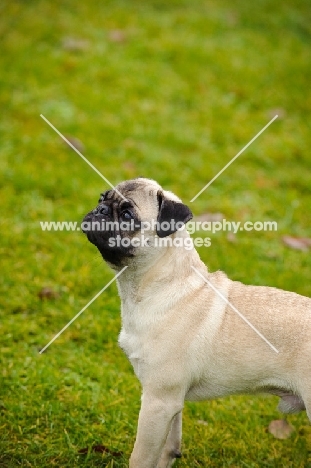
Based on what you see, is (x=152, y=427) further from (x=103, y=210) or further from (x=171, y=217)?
(x=103, y=210)

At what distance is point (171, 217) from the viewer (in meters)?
3.59

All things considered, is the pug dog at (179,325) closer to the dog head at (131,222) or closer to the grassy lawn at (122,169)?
the dog head at (131,222)

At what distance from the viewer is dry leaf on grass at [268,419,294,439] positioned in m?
4.46

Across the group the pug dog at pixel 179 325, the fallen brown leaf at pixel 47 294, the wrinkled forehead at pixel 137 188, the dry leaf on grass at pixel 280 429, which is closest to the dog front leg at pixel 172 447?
the pug dog at pixel 179 325

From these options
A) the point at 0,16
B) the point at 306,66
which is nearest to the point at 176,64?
the point at 306,66

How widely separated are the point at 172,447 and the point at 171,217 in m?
1.52

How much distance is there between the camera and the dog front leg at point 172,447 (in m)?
3.98

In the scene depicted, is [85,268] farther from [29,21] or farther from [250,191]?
[29,21]

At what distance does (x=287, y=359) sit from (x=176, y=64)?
302 inches

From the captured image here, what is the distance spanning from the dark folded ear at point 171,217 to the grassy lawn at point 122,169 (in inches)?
61.7

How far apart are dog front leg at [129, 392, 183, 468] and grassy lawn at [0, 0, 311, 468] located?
0.48 meters

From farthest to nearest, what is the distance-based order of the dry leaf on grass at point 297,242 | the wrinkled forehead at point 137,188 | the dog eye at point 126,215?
the dry leaf on grass at point 297,242, the wrinkled forehead at point 137,188, the dog eye at point 126,215

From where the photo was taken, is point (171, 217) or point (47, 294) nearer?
point (171, 217)

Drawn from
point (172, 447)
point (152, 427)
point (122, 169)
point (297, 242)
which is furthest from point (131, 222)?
point (122, 169)
